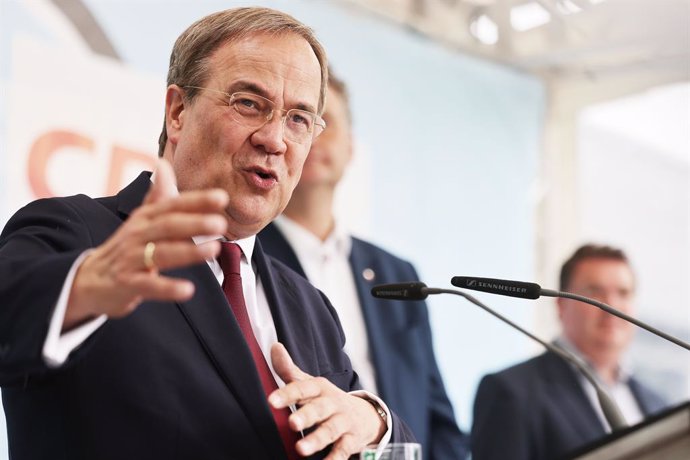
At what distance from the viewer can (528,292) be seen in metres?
1.55

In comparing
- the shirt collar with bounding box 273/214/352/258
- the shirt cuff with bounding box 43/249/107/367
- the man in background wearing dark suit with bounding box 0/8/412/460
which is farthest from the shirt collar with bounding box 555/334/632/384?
the shirt cuff with bounding box 43/249/107/367

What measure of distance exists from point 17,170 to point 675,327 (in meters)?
3.70

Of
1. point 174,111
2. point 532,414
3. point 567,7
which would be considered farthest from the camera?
point 567,7

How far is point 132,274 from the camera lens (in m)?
1.08

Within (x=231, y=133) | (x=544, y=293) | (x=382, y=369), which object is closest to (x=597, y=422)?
(x=382, y=369)

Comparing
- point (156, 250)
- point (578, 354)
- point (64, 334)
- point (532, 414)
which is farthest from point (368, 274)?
point (156, 250)

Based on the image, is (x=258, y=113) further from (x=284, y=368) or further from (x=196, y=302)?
(x=284, y=368)

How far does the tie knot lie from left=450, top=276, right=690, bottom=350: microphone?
40 centimetres

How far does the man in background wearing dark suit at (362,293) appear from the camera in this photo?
11.0 feet

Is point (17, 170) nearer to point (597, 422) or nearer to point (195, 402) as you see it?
point (195, 402)

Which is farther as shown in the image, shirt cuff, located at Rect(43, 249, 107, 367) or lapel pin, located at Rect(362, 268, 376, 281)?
lapel pin, located at Rect(362, 268, 376, 281)

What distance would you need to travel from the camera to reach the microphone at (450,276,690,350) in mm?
1535

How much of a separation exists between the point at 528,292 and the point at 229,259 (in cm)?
55

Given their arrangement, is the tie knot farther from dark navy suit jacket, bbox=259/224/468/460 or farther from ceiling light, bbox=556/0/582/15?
ceiling light, bbox=556/0/582/15
